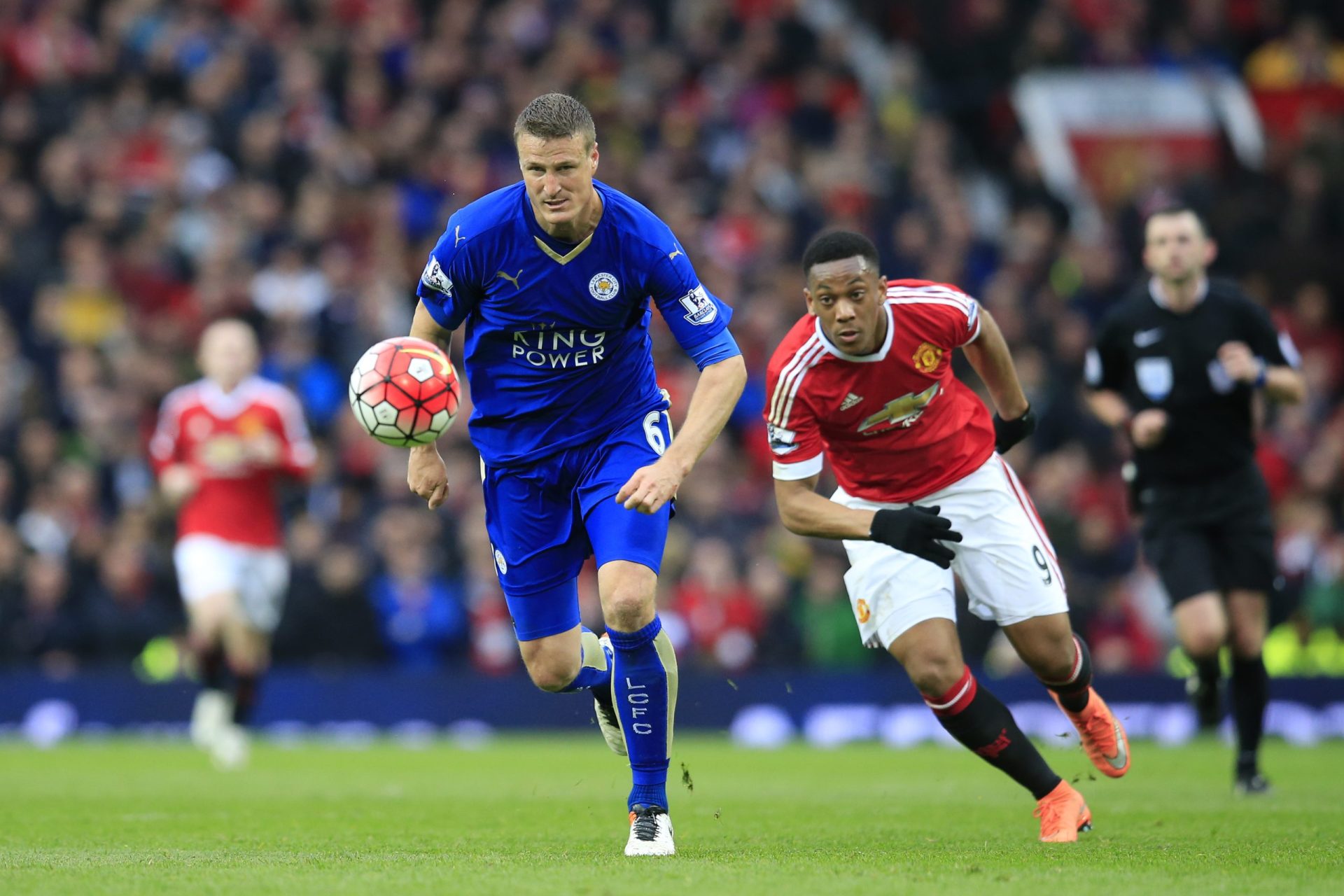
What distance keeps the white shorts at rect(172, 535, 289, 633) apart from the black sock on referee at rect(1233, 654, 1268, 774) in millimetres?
6752

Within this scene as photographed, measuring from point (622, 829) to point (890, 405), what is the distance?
211 centimetres

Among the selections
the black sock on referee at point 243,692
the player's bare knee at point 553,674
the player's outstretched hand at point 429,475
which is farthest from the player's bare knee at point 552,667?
the black sock on referee at point 243,692

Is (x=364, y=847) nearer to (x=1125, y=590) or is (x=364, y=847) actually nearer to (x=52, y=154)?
(x=1125, y=590)

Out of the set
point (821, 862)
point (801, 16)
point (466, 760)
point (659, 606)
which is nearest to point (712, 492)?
point (659, 606)

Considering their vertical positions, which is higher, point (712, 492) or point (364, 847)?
point (712, 492)

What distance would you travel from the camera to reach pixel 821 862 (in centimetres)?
607

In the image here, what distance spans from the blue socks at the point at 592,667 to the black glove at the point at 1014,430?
1914 millimetres

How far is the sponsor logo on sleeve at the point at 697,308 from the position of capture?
6.55 meters

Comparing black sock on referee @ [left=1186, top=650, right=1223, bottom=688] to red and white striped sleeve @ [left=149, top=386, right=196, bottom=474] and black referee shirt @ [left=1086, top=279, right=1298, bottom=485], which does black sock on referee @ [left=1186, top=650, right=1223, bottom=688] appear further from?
red and white striped sleeve @ [left=149, top=386, right=196, bottom=474]

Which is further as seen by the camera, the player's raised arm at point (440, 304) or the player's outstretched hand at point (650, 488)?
the player's raised arm at point (440, 304)

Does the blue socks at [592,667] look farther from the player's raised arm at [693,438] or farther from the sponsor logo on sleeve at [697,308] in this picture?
the sponsor logo on sleeve at [697,308]

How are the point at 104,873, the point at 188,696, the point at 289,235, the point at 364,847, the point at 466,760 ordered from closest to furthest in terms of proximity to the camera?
the point at 104,873
the point at 364,847
the point at 466,760
the point at 188,696
the point at 289,235

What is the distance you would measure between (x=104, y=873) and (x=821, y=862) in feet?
7.72

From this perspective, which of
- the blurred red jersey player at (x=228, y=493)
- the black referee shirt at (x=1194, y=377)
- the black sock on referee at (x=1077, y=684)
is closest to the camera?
the black sock on referee at (x=1077, y=684)
